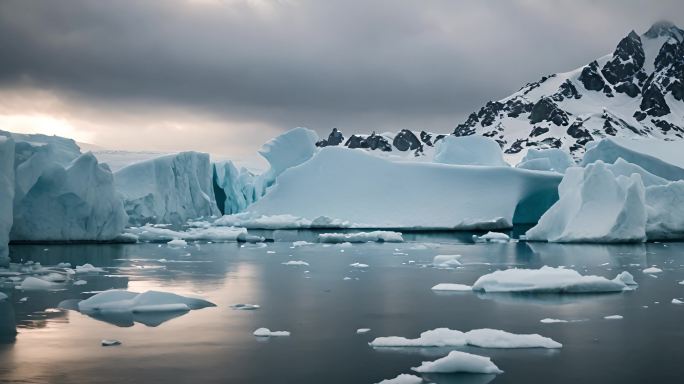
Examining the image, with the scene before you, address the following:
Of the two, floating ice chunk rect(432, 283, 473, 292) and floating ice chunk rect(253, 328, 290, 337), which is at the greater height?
floating ice chunk rect(432, 283, 473, 292)

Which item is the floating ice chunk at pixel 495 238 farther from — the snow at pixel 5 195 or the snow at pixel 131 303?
the snow at pixel 131 303

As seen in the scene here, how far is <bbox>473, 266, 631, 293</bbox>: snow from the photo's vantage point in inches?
520

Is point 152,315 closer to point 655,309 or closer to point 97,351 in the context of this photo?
point 97,351

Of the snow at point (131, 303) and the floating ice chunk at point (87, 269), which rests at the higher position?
the floating ice chunk at point (87, 269)

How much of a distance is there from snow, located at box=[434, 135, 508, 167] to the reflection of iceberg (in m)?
35.2

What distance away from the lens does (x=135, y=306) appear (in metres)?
11.2

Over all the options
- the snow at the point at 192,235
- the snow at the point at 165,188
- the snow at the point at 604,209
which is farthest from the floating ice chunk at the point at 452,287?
the snow at the point at 165,188

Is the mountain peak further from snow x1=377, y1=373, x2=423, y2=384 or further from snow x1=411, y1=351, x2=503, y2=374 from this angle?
snow x1=377, y1=373, x2=423, y2=384

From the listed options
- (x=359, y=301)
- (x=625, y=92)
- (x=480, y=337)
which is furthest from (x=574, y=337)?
(x=625, y=92)

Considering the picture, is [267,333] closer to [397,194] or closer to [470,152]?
[397,194]

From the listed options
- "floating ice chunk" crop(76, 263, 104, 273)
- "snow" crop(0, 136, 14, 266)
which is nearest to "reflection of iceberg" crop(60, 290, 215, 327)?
"floating ice chunk" crop(76, 263, 104, 273)

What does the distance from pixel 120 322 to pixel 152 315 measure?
26.7 inches

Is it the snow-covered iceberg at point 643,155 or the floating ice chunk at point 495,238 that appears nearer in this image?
the floating ice chunk at point 495,238

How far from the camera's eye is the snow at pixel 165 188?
38250mm
